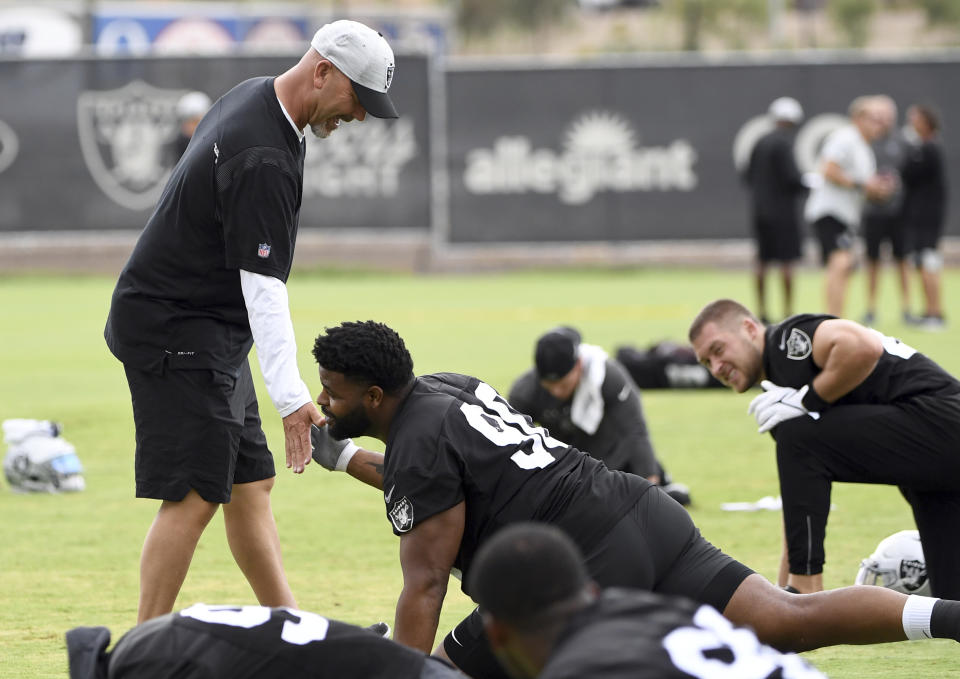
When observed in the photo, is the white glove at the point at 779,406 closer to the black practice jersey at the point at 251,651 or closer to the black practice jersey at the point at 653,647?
the black practice jersey at the point at 251,651

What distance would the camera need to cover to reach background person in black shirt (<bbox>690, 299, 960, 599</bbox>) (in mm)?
5926

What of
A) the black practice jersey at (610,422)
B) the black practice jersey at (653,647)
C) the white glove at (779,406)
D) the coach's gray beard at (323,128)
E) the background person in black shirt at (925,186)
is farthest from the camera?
the background person in black shirt at (925,186)

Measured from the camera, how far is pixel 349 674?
4285 mm

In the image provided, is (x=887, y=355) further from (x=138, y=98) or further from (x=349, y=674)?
(x=138, y=98)

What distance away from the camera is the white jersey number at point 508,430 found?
16.1 ft

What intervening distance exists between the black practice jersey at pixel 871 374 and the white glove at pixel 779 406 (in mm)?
56

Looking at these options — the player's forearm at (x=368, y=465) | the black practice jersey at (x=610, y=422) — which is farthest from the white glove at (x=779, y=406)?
the black practice jersey at (x=610, y=422)

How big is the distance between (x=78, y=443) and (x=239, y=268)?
5.83 m

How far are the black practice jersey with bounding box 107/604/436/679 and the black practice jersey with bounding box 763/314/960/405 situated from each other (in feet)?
7.65

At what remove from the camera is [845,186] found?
15773 millimetres

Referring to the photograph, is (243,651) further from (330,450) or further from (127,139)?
(127,139)

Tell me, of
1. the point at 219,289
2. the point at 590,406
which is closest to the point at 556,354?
the point at 590,406

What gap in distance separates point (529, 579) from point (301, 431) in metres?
2.01

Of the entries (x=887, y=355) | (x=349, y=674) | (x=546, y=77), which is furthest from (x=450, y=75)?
(x=349, y=674)
